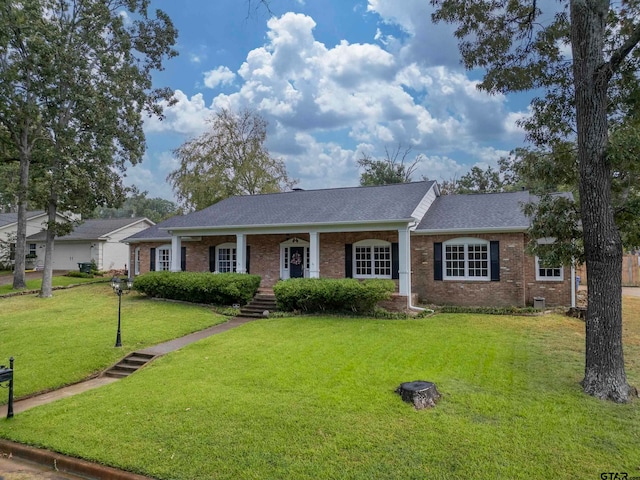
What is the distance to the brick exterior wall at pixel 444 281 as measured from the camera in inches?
→ 547

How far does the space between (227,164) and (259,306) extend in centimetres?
2110

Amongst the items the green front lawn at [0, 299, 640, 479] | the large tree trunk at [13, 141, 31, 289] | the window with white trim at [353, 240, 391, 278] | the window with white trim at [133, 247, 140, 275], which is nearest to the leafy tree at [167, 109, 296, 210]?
the window with white trim at [133, 247, 140, 275]

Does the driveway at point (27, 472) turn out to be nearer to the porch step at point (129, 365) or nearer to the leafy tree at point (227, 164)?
the porch step at point (129, 365)

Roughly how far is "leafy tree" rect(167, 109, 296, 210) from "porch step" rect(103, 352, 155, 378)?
23687 mm

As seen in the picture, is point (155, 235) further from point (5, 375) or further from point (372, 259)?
point (5, 375)

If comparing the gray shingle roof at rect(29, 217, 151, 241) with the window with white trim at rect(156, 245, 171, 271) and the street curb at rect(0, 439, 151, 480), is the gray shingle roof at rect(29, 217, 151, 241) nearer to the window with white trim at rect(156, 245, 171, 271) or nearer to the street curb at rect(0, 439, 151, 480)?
the window with white trim at rect(156, 245, 171, 271)

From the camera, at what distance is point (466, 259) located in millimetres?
14688

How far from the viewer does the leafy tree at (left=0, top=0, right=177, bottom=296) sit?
17891 millimetres

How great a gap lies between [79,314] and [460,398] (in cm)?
1313

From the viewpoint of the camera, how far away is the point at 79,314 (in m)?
Result: 13.7

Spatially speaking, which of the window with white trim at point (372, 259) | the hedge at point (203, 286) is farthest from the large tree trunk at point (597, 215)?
the hedge at point (203, 286)

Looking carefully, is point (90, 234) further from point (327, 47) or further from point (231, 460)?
point (231, 460)

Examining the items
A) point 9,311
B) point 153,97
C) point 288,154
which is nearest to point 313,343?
point 9,311

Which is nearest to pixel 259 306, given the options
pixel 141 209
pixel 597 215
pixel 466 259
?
pixel 466 259
